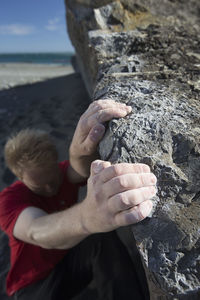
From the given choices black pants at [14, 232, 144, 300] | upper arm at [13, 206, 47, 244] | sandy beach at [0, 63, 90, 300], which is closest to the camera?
upper arm at [13, 206, 47, 244]

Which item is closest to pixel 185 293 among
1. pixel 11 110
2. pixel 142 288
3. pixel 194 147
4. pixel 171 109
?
pixel 194 147

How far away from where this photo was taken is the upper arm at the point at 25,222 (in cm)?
138

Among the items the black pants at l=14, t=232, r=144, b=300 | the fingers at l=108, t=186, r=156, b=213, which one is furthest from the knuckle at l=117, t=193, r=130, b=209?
the black pants at l=14, t=232, r=144, b=300

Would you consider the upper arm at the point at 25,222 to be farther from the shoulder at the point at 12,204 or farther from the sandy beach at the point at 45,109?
the sandy beach at the point at 45,109

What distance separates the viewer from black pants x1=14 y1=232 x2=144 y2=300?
5.32 feet

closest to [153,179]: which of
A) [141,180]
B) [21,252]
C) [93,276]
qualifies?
[141,180]

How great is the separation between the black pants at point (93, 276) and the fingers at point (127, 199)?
1.10 metres

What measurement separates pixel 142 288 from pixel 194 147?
48.3 inches

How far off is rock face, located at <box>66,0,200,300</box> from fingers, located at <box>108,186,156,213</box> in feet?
0.29

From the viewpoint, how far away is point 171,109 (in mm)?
1107

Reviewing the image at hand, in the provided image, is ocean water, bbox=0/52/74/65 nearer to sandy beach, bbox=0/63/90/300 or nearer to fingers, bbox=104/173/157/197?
sandy beach, bbox=0/63/90/300

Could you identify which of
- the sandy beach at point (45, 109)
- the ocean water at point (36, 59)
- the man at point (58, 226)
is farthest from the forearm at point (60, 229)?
the ocean water at point (36, 59)

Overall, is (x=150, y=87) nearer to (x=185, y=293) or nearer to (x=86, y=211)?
(x=86, y=211)

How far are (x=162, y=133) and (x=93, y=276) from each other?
1.26 metres
